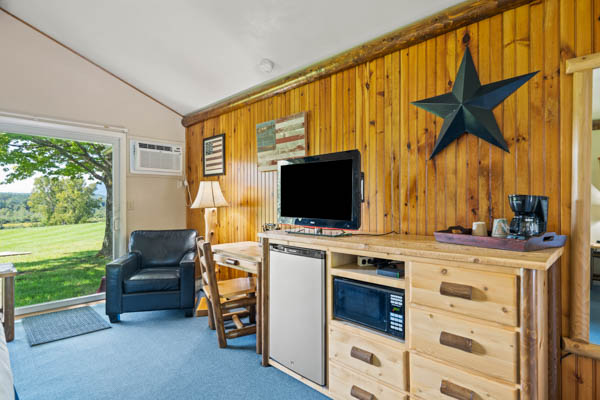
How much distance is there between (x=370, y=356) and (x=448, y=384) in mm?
411

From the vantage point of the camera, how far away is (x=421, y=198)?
2186 mm

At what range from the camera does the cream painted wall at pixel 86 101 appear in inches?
131

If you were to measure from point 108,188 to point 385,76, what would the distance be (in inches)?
140

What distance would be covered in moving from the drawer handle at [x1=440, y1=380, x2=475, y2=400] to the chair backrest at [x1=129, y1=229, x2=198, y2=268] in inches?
122

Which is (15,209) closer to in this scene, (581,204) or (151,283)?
(151,283)

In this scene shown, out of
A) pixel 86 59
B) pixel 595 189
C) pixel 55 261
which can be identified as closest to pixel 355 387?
pixel 595 189

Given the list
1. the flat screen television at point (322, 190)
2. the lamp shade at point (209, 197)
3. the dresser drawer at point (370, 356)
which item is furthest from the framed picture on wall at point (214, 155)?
the dresser drawer at point (370, 356)

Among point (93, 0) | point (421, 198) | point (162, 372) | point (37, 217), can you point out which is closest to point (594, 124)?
point (421, 198)

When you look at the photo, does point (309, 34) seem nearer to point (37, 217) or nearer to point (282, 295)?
point (282, 295)

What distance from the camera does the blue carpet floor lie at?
Result: 6.70ft

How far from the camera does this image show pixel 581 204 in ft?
5.26

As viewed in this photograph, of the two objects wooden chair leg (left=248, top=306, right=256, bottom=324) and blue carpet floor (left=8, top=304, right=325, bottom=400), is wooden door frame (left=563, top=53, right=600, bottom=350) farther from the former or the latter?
wooden chair leg (left=248, top=306, right=256, bottom=324)

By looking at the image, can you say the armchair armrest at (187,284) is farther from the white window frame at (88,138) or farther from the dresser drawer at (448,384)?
the dresser drawer at (448,384)

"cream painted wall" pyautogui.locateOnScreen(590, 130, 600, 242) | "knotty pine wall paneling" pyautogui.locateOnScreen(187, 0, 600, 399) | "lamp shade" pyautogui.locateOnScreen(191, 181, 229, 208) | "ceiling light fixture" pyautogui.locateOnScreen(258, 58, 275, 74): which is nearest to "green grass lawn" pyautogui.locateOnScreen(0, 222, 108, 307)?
"lamp shade" pyautogui.locateOnScreen(191, 181, 229, 208)
